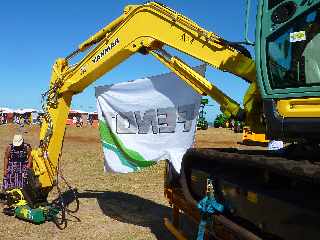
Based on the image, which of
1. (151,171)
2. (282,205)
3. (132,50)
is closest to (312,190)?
(282,205)

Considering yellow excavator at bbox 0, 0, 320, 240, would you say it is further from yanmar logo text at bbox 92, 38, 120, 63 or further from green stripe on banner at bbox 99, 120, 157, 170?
green stripe on banner at bbox 99, 120, 157, 170

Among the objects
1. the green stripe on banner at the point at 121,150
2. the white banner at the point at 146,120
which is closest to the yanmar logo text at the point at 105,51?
the white banner at the point at 146,120

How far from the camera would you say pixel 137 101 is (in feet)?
31.1

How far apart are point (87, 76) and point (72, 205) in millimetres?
3089

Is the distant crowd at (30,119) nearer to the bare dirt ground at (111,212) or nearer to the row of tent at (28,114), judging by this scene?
the row of tent at (28,114)

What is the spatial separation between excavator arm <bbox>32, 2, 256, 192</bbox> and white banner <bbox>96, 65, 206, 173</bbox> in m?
1.11

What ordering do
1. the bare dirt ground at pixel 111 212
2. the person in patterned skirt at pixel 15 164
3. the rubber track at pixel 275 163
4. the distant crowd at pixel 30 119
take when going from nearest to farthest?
1. the rubber track at pixel 275 163
2. the bare dirt ground at pixel 111 212
3. the person in patterned skirt at pixel 15 164
4. the distant crowd at pixel 30 119

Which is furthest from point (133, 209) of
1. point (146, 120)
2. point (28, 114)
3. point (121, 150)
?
point (28, 114)

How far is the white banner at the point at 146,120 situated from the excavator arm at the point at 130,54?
111 centimetres

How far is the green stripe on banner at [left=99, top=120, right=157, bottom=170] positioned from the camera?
30.4 ft

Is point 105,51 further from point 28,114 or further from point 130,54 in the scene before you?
point 28,114

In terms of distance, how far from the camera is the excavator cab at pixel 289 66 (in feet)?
13.2

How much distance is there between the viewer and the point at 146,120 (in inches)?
367

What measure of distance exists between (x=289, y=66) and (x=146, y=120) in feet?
17.3
